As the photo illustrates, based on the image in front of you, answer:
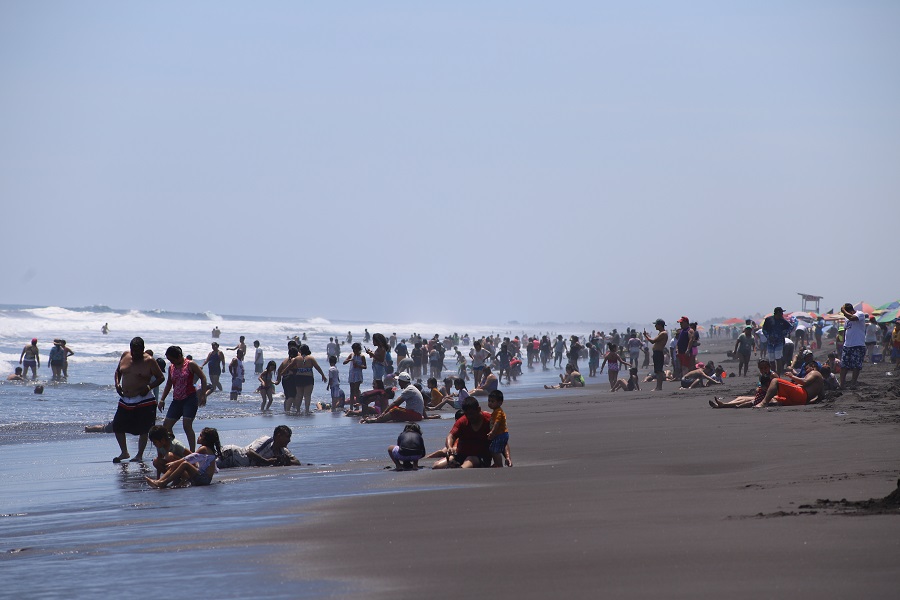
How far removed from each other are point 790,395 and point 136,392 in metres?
9.32

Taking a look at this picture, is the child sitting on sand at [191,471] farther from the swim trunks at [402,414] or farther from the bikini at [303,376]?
the bikini at [303,376]

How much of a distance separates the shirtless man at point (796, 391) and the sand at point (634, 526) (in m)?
3.30

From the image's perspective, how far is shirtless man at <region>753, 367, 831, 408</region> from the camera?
14.6m

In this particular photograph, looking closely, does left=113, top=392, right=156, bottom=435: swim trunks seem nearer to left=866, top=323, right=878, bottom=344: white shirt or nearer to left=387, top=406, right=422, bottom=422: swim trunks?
left=387, top=406, right=422, bottom=422: swim trunks

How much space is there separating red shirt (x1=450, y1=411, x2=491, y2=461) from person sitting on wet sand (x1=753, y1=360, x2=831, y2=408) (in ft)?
20.3

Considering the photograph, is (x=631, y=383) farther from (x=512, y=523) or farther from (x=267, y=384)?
(x=512, y=523)

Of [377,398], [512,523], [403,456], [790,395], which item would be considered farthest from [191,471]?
[790,395]

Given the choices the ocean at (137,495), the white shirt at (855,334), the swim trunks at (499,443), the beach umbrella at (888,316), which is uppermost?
the beach umbrella at (888,316)

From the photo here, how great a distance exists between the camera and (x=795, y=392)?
14586 mm

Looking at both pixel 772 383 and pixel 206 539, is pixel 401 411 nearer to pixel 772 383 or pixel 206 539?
pixel 772 383

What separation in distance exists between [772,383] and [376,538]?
395 inches

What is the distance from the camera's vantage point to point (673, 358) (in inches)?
1043

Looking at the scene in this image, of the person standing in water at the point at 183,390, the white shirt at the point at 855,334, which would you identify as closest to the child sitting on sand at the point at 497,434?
the person standing in water at the point at 183,390

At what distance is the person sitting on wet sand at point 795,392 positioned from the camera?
47.8 feet
